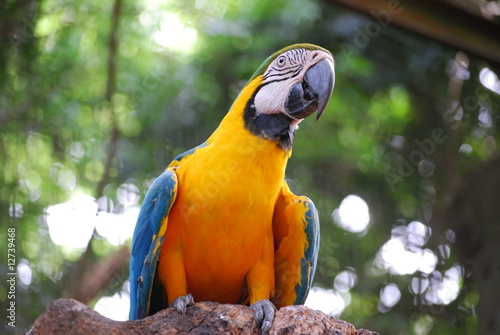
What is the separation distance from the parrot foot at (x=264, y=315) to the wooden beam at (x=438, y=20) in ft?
4.86

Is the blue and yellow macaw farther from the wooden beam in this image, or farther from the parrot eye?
the wooden beam

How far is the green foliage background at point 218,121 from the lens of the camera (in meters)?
3.95

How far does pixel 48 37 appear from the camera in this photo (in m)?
3.99

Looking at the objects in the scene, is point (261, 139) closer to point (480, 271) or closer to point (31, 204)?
point (31, 204)

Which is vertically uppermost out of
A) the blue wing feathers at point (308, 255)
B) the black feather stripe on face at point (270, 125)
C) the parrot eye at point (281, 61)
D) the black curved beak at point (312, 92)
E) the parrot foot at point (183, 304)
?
A: the parrot eye at point (281, 61)

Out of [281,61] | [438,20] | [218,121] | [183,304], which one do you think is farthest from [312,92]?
[218,121]

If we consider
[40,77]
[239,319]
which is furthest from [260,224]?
[40,77]

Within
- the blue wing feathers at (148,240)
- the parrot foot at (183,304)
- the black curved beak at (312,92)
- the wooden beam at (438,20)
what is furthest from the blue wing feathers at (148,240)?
the wooden beam at (438,20)

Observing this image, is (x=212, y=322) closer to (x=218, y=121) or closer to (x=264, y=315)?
(x=264, y=315)

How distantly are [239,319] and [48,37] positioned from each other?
2.70 metres

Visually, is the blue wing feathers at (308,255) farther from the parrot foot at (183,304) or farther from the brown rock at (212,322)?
the parrot foot at (183,304)

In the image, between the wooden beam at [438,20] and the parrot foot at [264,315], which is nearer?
the parrot foot at [264,315]

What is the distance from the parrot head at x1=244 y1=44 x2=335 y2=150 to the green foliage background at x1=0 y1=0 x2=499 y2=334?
4.28ft

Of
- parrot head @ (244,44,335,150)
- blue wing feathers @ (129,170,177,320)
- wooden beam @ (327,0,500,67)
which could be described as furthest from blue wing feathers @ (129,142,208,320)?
wooden beam @ (327,0,500,67)
